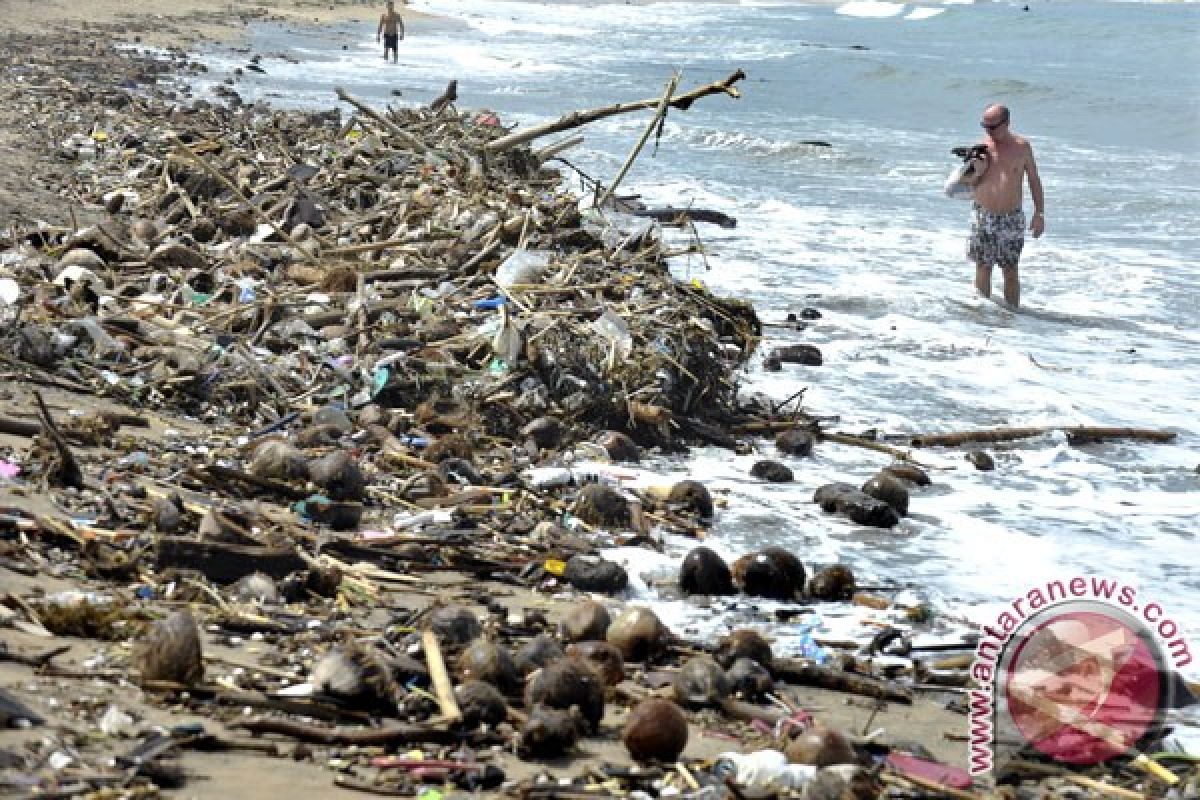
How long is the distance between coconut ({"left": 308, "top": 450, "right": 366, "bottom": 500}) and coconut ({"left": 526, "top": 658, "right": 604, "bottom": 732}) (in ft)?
5.94

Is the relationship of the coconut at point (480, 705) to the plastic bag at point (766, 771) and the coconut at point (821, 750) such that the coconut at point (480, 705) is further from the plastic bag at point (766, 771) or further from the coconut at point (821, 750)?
the coconut at point (821, 750)

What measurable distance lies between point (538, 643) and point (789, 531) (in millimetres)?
2174

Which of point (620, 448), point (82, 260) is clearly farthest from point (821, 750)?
point (82, 260)

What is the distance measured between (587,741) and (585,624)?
0.66m

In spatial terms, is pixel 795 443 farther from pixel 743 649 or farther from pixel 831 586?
pixel 743 649

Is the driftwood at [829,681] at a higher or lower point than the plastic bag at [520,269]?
lower

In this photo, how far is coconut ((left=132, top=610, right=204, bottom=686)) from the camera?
11.9 feet

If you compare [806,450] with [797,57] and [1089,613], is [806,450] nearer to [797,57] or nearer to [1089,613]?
[1089,613]

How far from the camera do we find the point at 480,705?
3713mm

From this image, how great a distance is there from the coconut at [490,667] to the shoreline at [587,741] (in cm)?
28

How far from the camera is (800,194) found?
1716cm

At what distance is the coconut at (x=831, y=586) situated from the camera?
208 inches

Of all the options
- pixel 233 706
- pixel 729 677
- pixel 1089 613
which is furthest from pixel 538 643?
pixel 1089 613

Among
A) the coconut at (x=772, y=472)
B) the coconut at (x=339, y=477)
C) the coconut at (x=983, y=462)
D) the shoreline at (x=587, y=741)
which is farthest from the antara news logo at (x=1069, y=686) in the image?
the coconut at (x=339, y=477)
